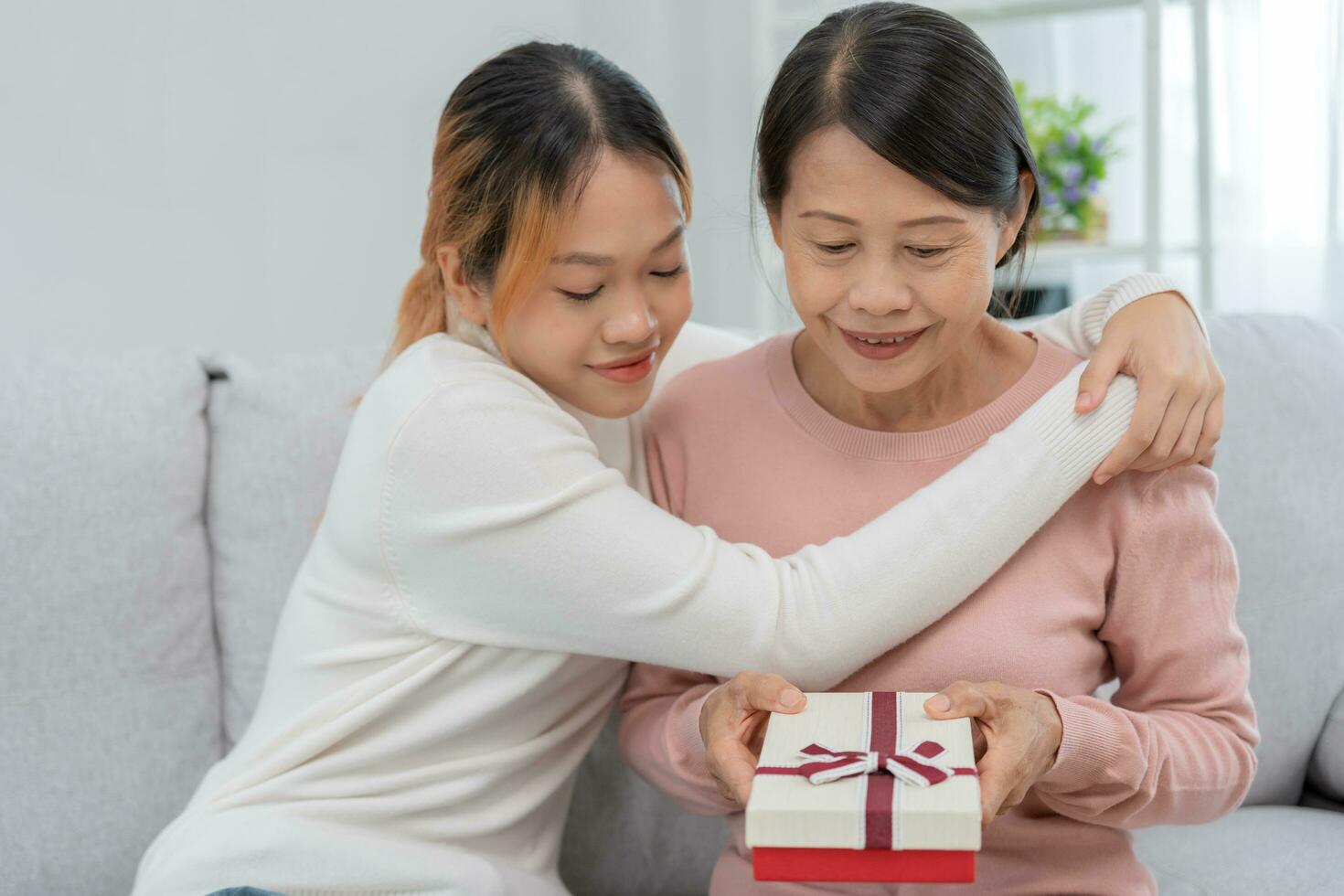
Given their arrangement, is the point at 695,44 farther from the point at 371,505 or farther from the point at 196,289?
the point at 371,505

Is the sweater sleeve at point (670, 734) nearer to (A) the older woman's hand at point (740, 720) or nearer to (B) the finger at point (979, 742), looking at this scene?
(A) the older woman's hand at point (740, 720)

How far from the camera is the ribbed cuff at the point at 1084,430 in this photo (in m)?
1.14

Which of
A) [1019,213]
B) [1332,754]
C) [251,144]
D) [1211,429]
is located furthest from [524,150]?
[251,144]

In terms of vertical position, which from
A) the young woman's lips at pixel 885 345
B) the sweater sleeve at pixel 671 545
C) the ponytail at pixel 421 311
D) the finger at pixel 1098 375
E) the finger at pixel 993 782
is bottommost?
the finger at pixel 993 782

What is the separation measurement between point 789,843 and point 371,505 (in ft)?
1.80

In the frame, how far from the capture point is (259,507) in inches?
66.4

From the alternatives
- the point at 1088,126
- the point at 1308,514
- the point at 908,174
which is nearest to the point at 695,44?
the point at 1088,126

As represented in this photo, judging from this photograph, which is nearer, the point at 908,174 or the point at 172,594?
the point at 908,174

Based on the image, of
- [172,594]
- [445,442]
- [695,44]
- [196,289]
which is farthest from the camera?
[695,44]

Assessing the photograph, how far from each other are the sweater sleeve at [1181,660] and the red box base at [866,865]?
0.26m

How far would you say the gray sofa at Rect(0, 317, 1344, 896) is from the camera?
1571 millimetres

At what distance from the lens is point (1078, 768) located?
3.61 ft

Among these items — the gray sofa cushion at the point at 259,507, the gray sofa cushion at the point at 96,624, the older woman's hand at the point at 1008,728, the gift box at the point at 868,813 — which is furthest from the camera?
the gray sofa cushion at the point at 259,507

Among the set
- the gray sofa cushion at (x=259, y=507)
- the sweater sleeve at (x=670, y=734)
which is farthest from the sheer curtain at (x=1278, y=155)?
the gray sofa cushion at (x=259, y=507)
